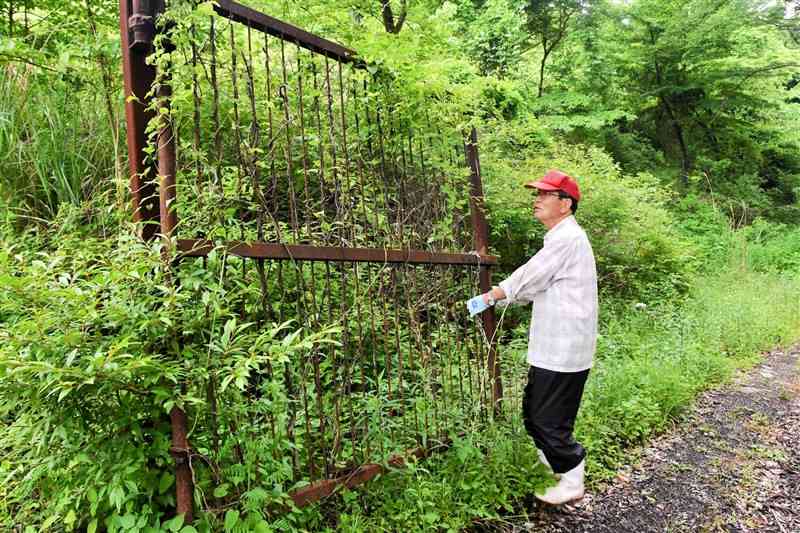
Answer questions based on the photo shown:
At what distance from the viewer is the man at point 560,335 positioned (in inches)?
120

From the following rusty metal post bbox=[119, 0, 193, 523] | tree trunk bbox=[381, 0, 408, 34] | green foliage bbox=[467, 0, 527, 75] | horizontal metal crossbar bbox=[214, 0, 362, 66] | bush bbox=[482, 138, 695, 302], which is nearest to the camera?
rusty metal post bbox=[119, 0, 193, 523]

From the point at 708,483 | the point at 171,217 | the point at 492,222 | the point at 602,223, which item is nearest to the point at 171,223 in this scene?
the point at 171,217

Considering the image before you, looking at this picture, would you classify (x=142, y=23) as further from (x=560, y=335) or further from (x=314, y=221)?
(x=560, y=335)

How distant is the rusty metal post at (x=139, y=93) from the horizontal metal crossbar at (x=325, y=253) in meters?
0.17

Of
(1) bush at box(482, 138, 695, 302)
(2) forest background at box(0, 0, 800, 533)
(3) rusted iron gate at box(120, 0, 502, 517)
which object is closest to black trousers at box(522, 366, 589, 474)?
(2) forest background at box(0, 0, 800, 533)

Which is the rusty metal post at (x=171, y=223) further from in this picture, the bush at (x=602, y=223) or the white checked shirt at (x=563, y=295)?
the bush at (x=602, y=223)

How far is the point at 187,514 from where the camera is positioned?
1.77 meters

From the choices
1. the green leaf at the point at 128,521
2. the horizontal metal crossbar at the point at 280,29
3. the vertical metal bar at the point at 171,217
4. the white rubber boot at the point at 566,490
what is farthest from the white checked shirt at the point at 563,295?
the green leaf at the point at 128,521

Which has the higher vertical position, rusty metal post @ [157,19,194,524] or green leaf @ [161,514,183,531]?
rusty metal post @ [157,19,194,524]

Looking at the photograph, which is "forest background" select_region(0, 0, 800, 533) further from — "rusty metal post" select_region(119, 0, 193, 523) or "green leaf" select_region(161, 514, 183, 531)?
"rusty metal post" select_region(119, 0, 193, 523)

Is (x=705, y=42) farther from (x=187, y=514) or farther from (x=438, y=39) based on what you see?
(x=187, y=514)

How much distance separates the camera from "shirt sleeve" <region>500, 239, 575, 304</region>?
3076 millimetres

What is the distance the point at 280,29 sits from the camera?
236cm

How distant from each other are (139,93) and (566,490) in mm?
3053
